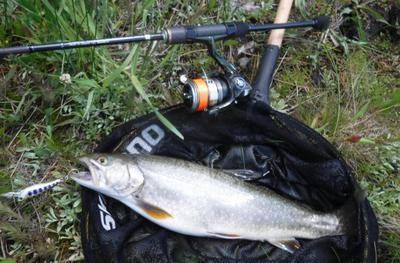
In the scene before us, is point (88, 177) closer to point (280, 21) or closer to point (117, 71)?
point (117, 71)

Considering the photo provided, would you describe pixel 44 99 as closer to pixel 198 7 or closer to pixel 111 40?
pixel 111 40

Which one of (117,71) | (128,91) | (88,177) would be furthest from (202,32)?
(88,177)

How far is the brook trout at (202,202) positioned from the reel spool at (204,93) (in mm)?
354

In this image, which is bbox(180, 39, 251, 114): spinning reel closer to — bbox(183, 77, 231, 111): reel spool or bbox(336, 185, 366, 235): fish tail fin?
bbox(183, 77, 231, 111): reel spool

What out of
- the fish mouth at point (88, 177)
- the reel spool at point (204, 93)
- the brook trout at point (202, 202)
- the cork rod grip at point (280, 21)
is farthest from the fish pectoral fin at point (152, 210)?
the cork rod grip at point (280, 21)

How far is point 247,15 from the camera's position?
372 centimetres

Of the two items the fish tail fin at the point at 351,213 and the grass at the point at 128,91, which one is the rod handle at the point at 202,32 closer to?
the grass at the point at 128,91

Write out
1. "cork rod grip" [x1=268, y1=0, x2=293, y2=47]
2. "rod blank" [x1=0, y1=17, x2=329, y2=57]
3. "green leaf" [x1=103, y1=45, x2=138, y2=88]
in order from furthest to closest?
"cork rod grip" [x1=268, y1=0, x2=293, y2=47] → "green leaf" [x1=103, y1=45, x2=138, y2=88] → "rod blank" [x1=0, y1=17, x2=329, y2=57]

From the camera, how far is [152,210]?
2.76m

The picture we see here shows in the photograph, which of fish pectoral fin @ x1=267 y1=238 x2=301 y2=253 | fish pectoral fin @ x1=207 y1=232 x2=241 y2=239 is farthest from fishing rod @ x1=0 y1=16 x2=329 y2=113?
fish pectoral fin @ x1=267 y1=238 x2=301 y2=253

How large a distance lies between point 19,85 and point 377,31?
9.22 feet

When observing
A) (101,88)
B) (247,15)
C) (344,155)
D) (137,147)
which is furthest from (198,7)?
(344,155)

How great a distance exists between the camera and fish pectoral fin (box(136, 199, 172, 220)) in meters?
2.76

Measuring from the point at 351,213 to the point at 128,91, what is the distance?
159 centimetres
